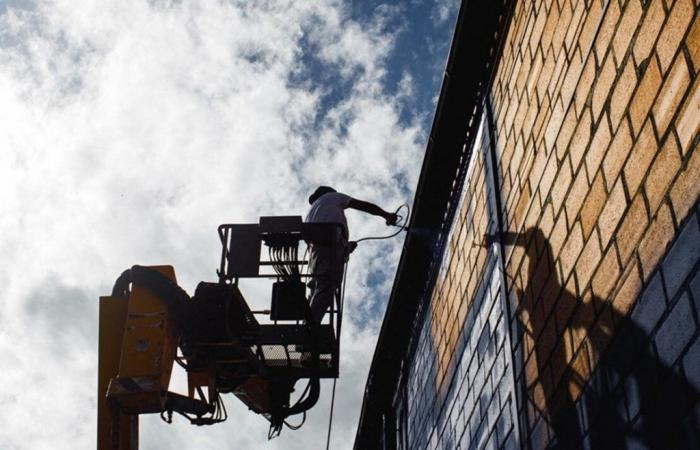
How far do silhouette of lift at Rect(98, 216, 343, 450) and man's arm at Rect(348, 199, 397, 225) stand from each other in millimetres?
806

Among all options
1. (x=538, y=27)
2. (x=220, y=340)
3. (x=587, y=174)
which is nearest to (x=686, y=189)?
(x=587, y=174)

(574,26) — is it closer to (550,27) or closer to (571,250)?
(550,27)

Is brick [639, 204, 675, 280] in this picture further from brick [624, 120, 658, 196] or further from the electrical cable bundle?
the electrical cable bundle

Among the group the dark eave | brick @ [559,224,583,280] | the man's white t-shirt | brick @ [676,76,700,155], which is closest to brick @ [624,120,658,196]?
brick @ [676,76,700,155]

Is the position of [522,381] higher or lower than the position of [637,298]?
higher

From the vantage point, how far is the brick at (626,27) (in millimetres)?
3318

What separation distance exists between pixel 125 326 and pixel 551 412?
3109mm

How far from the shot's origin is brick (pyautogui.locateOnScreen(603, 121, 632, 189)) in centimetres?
329

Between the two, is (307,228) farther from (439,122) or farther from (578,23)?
(578,23)

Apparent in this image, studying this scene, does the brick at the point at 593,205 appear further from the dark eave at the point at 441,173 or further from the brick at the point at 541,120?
the dark eave at the point at 441,173

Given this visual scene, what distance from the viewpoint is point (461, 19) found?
6066mm

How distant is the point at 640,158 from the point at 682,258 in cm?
56

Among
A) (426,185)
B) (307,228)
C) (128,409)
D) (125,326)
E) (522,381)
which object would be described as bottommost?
(522,381)

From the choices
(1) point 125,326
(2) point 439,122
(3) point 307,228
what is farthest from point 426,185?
(1) point 125,326
